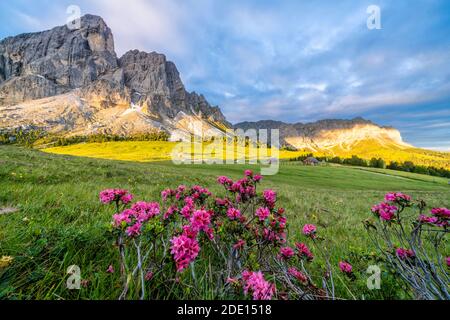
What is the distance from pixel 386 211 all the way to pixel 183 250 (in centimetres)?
316

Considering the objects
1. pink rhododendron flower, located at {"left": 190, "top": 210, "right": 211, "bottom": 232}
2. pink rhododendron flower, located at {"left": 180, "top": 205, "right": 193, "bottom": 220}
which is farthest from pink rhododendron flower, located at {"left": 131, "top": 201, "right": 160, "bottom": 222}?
pink rhododendron flower, located at {"left": 190, "top": 210, "right": 211, "bottom": 232}

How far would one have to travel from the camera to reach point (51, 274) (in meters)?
1.86

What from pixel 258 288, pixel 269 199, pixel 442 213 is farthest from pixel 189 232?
pixel 442 213

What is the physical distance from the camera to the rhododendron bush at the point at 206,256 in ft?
6.00

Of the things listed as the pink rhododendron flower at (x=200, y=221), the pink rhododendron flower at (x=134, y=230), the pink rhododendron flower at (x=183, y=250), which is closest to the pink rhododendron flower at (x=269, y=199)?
the pink rhododendron flower at (x=200, y=221)

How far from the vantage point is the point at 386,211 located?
3.14m

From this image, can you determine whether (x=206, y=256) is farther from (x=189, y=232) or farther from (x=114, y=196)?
(x=114, y=196)

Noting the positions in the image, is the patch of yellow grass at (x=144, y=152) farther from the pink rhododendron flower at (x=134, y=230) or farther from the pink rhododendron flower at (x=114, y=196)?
the pink rhododendron flower at (x=134, y=230)

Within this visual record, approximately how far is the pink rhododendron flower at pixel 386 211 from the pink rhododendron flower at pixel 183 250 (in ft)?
9.54

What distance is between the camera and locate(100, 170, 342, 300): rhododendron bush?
6.00ft
